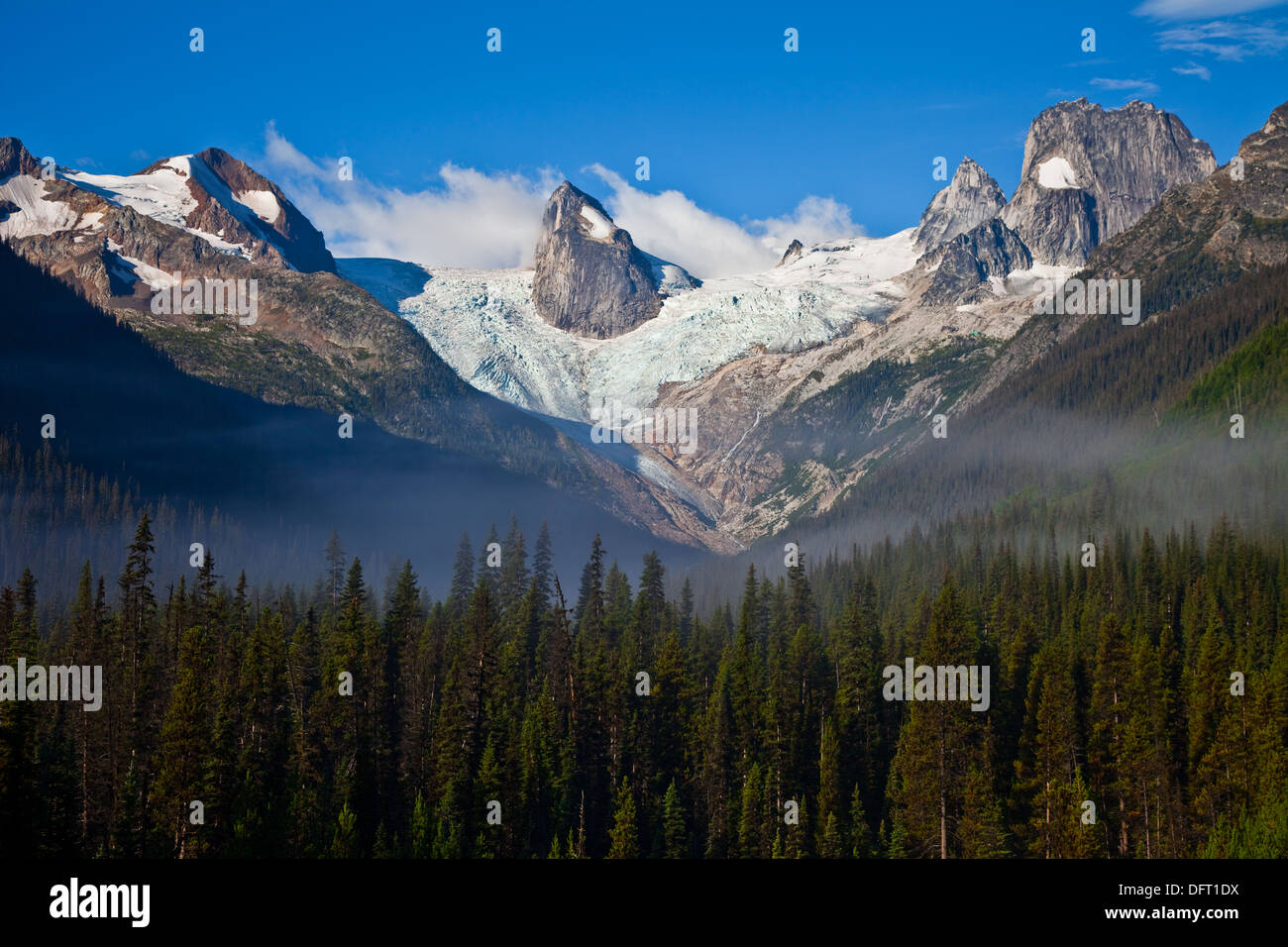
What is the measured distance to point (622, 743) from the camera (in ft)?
325

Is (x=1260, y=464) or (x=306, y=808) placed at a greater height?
(x=1260, y=464)

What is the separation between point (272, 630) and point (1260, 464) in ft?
494

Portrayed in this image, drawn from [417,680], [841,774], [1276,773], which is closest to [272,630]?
[417,680]

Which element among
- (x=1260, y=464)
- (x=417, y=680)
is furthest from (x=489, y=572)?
(x=1260, y=464)

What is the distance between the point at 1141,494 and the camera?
199875mm

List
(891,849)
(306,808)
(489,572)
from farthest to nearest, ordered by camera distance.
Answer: (489,572) → (891,849) → (306,808)

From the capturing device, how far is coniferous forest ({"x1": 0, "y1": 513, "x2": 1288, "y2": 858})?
76500 mm

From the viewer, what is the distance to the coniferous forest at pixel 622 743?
251 ft

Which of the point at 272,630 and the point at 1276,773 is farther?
the point at 272,630

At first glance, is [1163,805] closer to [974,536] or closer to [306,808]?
[306,808]
